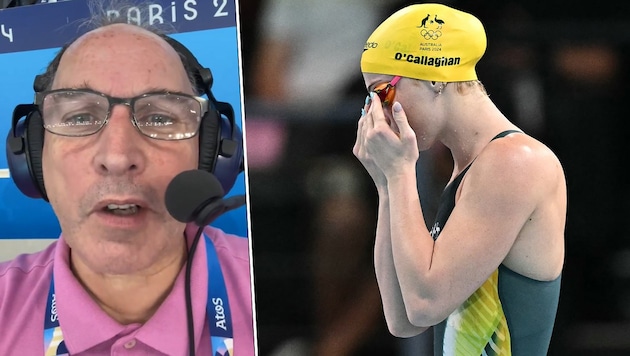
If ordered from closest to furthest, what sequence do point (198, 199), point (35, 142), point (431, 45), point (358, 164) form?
point (198, 199) < point (431, 45) < point (35, 142) < point (358, 164)

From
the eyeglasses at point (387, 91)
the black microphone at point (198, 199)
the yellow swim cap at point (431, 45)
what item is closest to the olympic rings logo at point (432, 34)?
the yellow swim cap at point (431, 45)

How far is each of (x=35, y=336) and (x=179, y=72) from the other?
2.45ft

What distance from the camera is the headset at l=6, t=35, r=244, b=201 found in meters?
1.21

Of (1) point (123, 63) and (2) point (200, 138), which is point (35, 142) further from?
(2) point (200, 138)

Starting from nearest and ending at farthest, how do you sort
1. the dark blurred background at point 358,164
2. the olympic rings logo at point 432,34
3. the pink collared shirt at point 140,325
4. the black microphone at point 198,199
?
the black microphone at point 198,199
the olympic rings logo at point 432,34
the pink collared shirt at point 140,325
the dark blurred background at point 358,164

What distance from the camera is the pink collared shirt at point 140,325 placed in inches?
48.8

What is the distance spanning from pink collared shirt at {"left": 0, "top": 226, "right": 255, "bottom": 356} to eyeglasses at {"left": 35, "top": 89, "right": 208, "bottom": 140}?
234 mm

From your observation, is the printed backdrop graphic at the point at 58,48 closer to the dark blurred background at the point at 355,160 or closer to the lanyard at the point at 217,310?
the lanyard at the point at 217,310

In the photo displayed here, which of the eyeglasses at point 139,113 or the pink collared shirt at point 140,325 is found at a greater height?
the eyeglasses at point 139,113

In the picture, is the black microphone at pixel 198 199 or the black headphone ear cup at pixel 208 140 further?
the black headphone ear cup at pixel 208 140

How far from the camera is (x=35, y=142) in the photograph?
125 cm

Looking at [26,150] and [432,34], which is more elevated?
[432,34]

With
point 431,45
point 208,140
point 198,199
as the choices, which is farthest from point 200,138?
point 431,45

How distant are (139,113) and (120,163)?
4.6 inches
